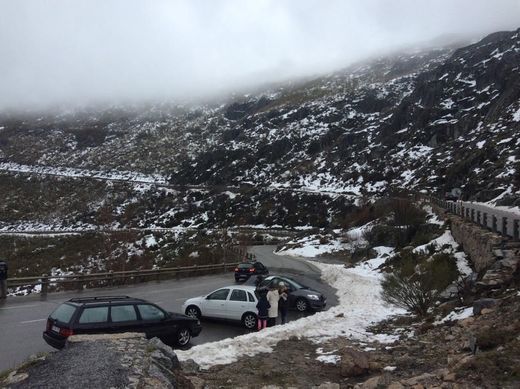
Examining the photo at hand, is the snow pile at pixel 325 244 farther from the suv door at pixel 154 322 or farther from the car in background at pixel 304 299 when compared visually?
the suv door at pixel 154 322

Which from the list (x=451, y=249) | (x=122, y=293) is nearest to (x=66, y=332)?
(x=122, y=293)

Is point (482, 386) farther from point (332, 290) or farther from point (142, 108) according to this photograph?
point (142, 108)

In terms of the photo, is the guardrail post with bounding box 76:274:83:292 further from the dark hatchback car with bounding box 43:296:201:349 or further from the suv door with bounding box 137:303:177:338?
the suv door with bounding box 137:303:177:338

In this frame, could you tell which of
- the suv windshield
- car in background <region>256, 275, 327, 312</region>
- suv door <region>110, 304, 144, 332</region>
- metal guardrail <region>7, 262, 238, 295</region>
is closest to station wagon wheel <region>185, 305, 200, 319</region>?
car in background <region>256, 275, 327, 312</region>

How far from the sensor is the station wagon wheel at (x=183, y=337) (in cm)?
1243

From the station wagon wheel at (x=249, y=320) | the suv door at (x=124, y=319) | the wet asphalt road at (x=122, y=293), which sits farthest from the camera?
the station wagon wheel at (x=249, y=320)

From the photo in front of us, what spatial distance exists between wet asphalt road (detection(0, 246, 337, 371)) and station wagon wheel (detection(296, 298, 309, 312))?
0.36m

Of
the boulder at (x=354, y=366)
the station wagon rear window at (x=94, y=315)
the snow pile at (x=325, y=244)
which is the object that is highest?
the station wagon rear window at (x=94, y=315)

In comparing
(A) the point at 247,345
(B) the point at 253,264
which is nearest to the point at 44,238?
(B) the point at 253,264

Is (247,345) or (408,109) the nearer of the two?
(247,345)

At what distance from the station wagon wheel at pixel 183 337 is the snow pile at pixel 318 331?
110 cm

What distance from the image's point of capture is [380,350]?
35.4 feet

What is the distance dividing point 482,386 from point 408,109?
311 ft

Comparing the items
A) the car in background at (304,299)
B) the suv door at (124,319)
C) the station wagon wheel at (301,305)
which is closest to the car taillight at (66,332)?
the suv door at (124,319)
